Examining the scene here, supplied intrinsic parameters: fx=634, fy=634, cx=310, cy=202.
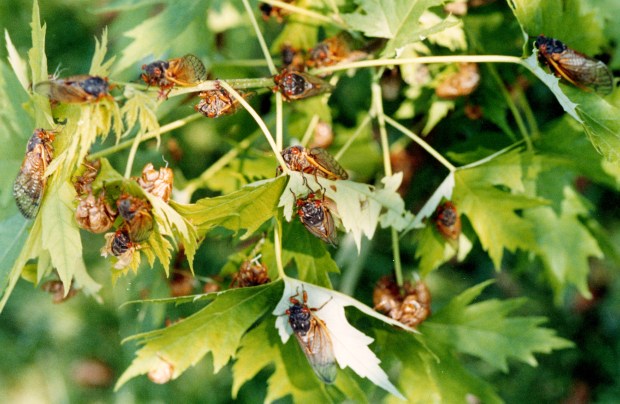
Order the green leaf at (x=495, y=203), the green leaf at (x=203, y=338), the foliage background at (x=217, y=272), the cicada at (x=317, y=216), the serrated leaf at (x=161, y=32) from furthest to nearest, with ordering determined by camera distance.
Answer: the foliage background at (x=217, y=272)
the serrated leaf at (x=161, y=32)
the green leaf at (x=495, y=203)
the green leaf at (x=203, y=338)
the cicada at (x=317, y=216)

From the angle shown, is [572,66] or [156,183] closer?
[156,183]

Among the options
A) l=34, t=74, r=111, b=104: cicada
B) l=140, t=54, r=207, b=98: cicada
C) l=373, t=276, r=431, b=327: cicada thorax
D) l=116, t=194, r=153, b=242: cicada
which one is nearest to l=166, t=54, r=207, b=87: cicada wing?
l=140, t=54, r=207, b=98: cicada

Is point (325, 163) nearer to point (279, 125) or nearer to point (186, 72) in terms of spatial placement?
point (279, 125)

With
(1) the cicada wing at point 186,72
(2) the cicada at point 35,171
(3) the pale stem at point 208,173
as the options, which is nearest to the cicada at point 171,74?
(1) the cicada wing at point 186,72

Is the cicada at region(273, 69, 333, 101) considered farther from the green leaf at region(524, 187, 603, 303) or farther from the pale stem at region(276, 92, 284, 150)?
the green leaf at region(524, 187, 603, 303)

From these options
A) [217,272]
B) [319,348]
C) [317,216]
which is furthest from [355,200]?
[217,272]

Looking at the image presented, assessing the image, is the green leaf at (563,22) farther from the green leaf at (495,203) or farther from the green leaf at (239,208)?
the green leaf at (239,208)
